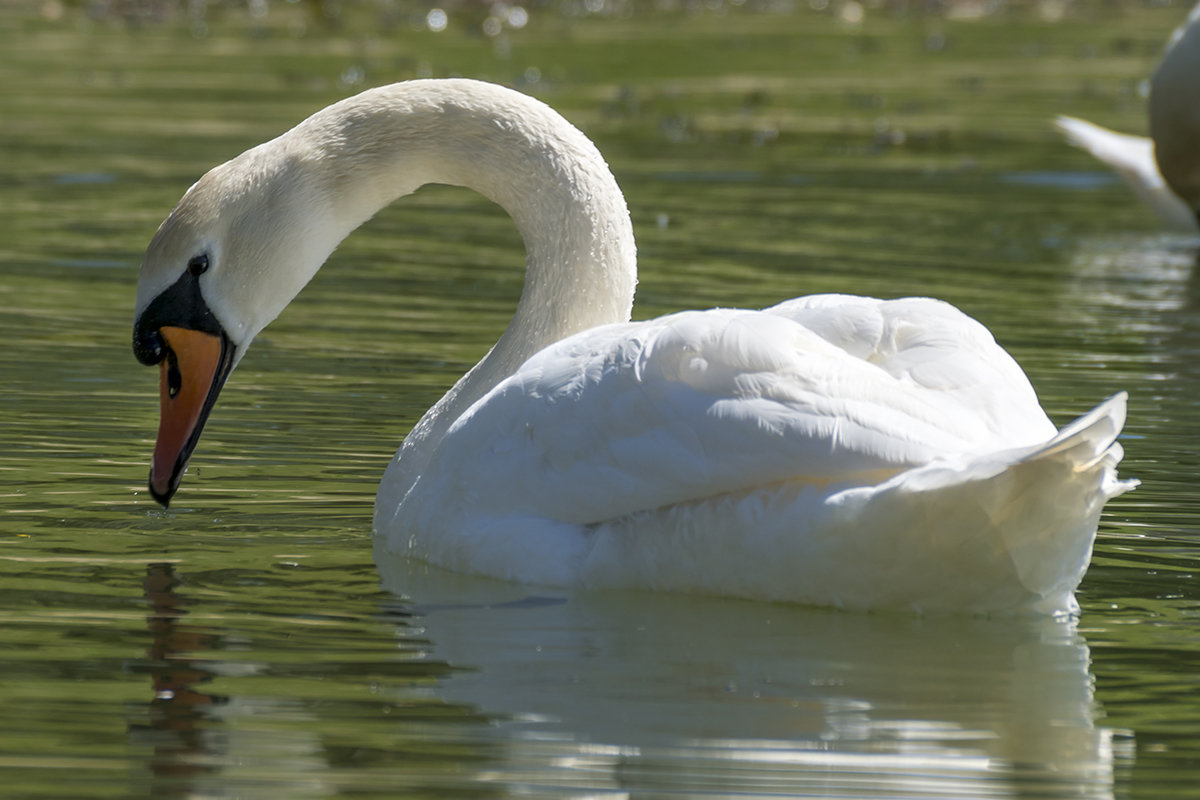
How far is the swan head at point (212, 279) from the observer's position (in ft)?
19.3

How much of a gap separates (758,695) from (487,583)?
118 cm

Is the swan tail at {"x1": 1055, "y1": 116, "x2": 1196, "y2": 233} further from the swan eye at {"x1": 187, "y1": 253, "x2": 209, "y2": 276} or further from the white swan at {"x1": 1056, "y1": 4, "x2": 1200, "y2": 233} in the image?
the swan eye at {"x1": 187, "y1": 253, "x2": 209, "y2": 276}

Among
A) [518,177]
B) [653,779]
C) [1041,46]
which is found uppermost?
[518,177]

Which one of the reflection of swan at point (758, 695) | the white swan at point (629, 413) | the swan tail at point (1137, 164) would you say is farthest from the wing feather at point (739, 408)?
the swan tail at point (1137, 164)

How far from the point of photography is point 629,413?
5.11m

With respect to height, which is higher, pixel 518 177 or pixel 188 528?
pixel 518 177

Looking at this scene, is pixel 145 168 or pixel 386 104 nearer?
pixel 386 104

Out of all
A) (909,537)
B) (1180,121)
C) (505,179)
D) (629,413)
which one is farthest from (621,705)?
(1180,121)

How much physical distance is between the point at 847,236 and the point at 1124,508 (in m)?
6.24

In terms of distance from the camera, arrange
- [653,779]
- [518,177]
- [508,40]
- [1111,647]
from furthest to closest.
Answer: [508,40], [518,177], [1111,647], [653,779]

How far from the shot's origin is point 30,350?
8844mm

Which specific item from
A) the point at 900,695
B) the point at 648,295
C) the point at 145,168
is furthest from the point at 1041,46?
the point at 900,695

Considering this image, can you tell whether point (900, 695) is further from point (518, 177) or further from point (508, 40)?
point (508, 40)

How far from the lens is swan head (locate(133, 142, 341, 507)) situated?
19.3 ft
